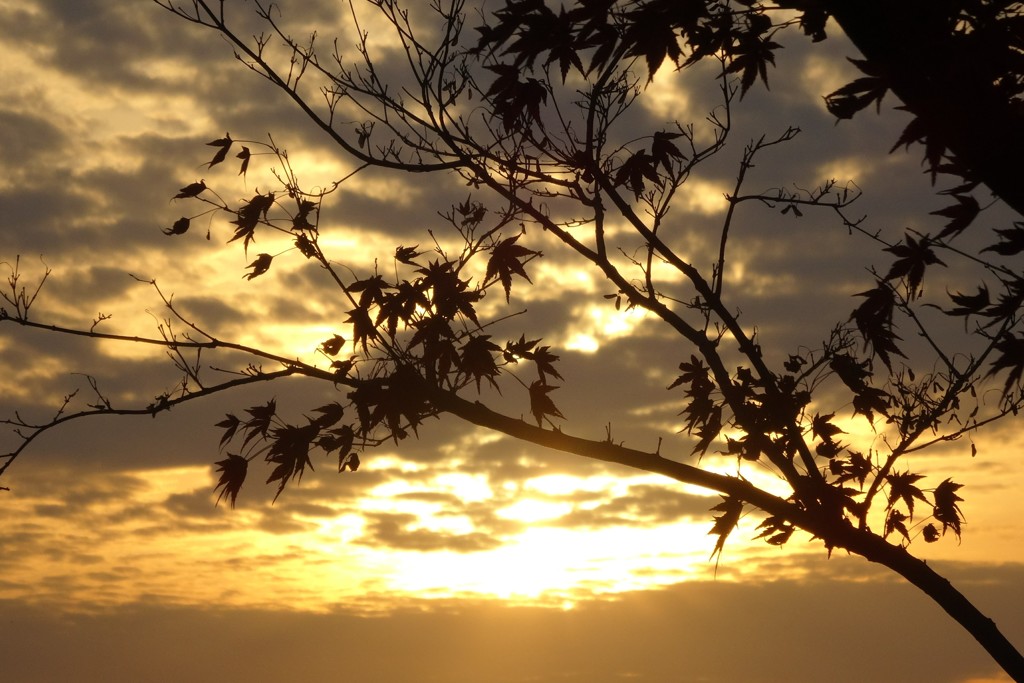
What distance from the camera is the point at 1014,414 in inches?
269

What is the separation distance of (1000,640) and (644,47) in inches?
186

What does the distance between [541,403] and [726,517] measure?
143 cm

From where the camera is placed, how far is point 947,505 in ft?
23.0

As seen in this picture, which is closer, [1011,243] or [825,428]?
[1011,243]

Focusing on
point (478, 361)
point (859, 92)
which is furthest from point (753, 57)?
point (478, 361)

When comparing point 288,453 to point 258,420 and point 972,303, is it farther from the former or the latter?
point 972,303

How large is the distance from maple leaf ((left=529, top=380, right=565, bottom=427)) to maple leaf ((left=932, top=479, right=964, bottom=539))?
2980mm

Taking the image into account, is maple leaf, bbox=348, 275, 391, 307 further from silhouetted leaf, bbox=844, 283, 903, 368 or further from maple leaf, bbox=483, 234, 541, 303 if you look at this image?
silhouetted leaf, bbox=844, 283, 903, 368

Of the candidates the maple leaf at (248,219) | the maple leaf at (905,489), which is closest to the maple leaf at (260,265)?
the maple leaf at (248,219)

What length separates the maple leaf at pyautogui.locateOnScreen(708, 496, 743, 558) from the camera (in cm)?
626

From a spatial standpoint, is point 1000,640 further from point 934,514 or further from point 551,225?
point 551,225

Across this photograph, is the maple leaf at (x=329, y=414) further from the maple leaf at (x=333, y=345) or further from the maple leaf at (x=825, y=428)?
the maple leaf at (x=825, y=428)

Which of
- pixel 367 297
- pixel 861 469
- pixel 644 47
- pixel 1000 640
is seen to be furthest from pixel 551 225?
pixel 1000 640

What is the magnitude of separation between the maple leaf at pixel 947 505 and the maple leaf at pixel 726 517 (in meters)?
1.82
